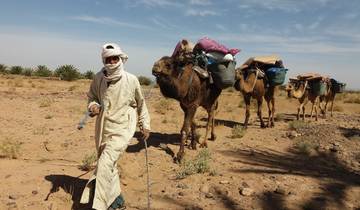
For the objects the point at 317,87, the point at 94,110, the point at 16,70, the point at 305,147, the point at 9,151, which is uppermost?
the point at 317,87

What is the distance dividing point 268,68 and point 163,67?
262 inches

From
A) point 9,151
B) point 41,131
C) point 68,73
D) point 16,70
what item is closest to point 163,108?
point 41,131

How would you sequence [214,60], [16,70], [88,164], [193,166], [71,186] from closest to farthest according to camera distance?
[71,186]
[88,164]
[193,166]
[214,60]
[16,70]

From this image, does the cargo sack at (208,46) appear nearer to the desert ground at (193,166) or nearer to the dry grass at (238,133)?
the desert ground at (193,166)

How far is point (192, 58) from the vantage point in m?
9.95

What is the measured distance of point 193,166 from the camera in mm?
8133

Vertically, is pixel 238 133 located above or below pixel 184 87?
below

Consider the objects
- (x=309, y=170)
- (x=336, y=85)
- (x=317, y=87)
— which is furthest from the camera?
(x=336, y=85)

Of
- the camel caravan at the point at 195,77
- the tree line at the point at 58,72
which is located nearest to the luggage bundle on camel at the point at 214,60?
the camel caravan at the point at 195,77

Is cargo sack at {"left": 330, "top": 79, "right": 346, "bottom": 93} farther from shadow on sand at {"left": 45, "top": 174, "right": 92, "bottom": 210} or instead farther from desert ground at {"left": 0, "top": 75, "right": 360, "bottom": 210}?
shadow on sand at {"left": 45, "top": 174, "right": 92, "bottom": 210}

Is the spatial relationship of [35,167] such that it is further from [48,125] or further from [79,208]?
[48,125]

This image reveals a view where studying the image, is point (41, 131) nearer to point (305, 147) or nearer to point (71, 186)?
point (71, 186)

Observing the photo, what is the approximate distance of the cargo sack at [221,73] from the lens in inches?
408

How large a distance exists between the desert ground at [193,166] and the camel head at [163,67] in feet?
5.65
